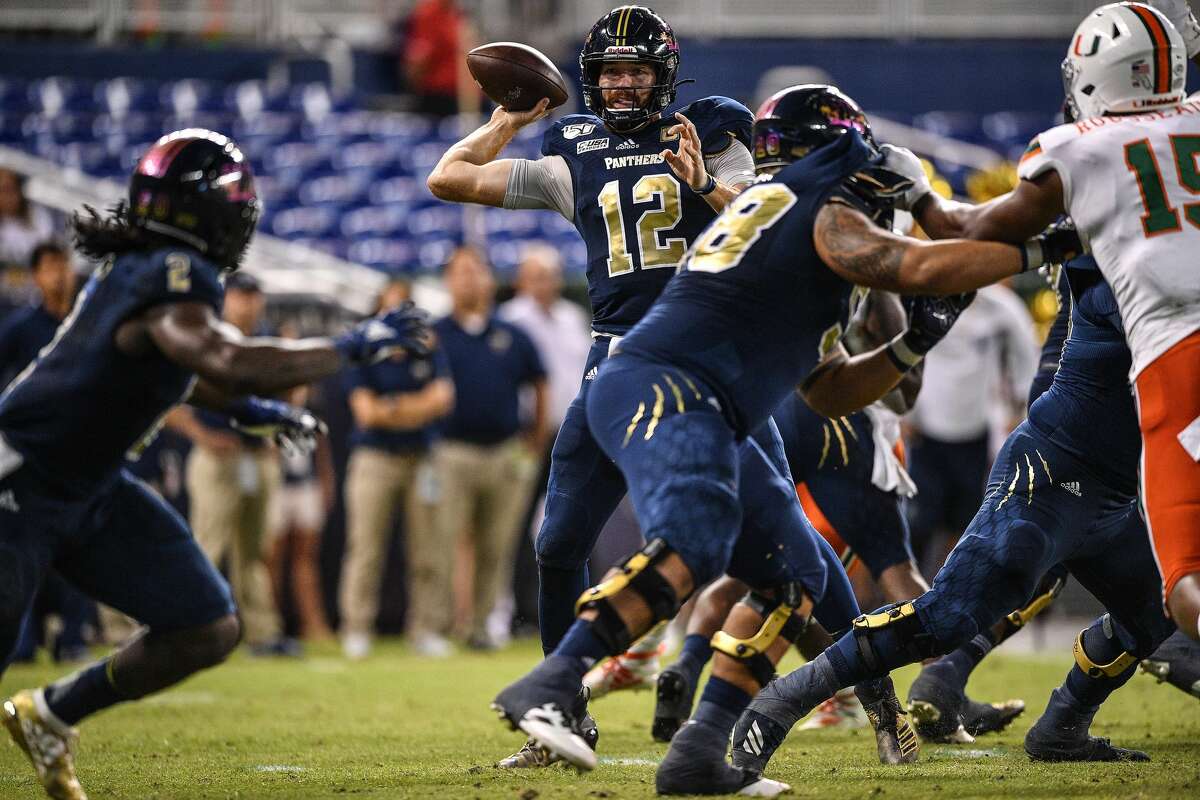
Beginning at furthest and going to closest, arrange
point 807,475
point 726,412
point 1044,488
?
1. point 807,475
2. point 1044,488
3. point 726,412

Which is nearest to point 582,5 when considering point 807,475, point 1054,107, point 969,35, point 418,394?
point 969,35

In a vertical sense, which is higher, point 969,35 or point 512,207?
point 969,35

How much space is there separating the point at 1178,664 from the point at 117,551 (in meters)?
3.61

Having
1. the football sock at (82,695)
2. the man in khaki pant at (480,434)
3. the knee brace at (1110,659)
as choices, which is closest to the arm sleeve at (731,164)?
the knee brace at (1110,659)

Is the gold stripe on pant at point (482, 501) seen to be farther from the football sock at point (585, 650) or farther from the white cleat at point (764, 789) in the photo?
the football sock at point (585, 650)

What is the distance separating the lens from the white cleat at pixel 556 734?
3.47m

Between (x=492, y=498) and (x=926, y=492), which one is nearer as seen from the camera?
(x=926, y=492)

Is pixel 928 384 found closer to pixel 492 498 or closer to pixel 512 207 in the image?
pixel 492 498

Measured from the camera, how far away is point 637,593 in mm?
3611

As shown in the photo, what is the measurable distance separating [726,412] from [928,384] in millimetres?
4708

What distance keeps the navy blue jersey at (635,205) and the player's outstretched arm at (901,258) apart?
87 cm

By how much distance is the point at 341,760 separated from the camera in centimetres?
498

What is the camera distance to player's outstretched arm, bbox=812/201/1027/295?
12.2ft

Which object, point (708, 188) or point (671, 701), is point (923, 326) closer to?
point (708, 188)
